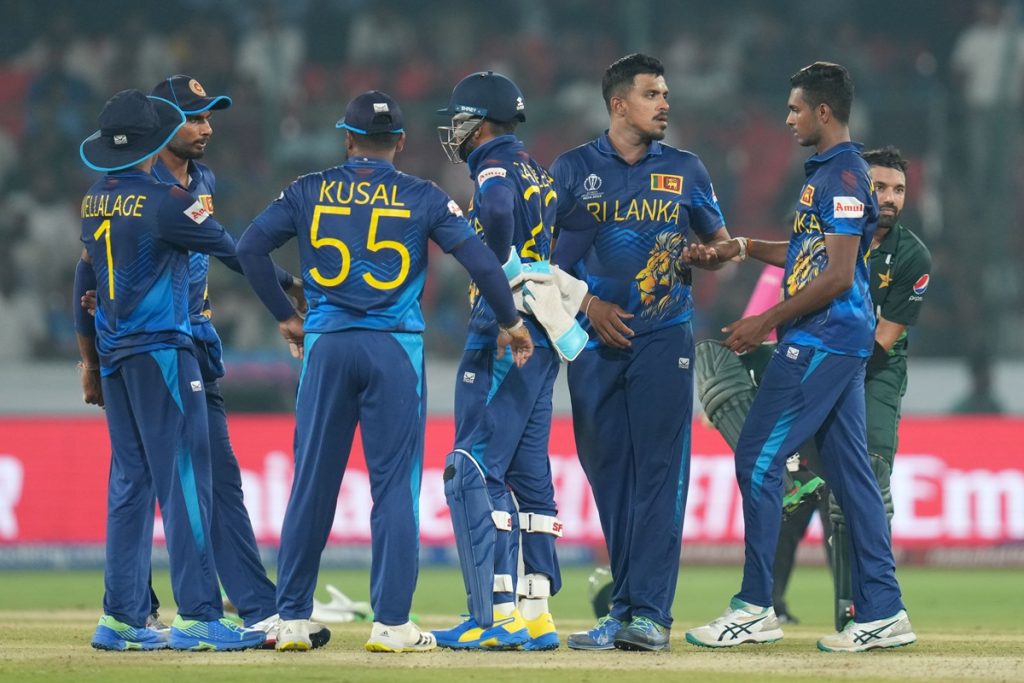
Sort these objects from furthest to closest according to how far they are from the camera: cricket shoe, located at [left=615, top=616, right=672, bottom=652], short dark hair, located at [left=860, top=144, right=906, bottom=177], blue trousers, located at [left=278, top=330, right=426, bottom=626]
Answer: short dark hair, located at [left=860, top=144, right=906, bottom=177] < cricket shoe, located at [left=615, top=616, right=672, bottom=652] < blue trousers, located at [left=278, top=330, right=426, bottom=626]

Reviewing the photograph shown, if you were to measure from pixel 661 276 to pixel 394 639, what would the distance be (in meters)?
2.03

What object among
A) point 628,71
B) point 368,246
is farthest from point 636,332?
point 368,246

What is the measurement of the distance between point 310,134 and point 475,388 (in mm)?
10134

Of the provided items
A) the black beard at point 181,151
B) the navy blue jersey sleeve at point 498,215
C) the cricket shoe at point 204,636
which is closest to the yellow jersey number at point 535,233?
the navy blue jersey sleeve at point 498,215

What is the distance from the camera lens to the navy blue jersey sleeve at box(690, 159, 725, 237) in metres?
6.93

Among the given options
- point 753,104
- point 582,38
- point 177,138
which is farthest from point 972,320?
point 177,138

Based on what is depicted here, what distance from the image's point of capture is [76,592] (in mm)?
11344

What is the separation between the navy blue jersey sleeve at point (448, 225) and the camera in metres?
6.27

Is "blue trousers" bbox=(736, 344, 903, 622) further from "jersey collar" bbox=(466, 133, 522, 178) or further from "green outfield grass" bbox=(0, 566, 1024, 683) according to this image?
"jersey collar" bbox=(466, 133, 522, 178)

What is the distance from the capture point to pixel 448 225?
6277 mm

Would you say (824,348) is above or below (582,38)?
below

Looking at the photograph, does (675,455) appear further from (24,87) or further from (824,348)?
(24,87)

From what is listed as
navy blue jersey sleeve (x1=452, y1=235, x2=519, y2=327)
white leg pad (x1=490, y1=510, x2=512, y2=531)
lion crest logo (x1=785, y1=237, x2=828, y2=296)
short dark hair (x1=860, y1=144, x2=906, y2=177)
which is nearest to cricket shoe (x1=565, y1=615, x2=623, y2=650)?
white leg pad (x1=490, y1=510, x2=512, y2=531)

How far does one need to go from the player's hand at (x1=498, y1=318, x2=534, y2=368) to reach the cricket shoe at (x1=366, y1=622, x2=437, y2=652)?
1219 millimetres
